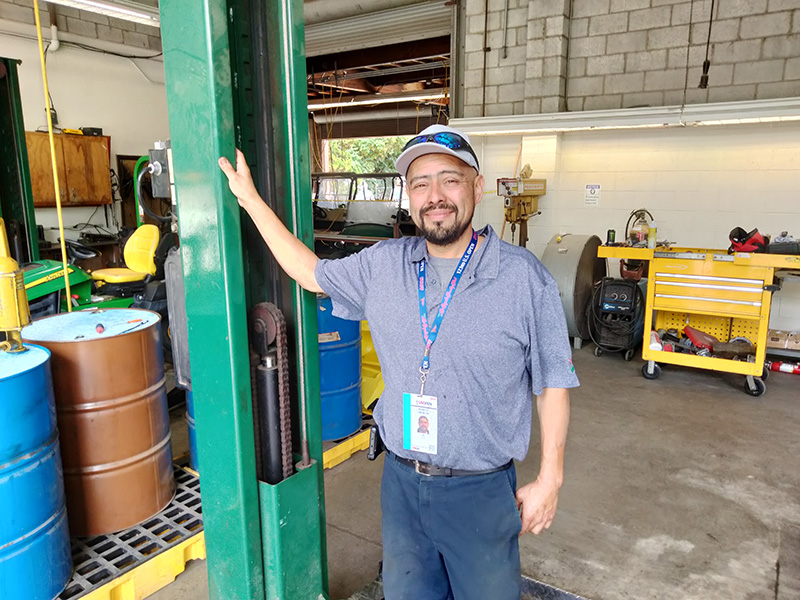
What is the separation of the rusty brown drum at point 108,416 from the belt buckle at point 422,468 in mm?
1464

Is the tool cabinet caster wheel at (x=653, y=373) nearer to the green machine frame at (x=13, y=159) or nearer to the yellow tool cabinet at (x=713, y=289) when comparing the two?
the yellow tool cabinet at (x=713, y=289)

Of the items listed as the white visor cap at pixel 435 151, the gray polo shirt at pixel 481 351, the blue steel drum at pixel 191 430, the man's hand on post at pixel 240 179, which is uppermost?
the white visor cap at pixel 435 151

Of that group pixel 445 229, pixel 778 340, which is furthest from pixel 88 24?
pixel 778 340

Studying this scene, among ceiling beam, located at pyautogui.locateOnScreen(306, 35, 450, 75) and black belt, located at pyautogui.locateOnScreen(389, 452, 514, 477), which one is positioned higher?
ceiling beam, located at pyautogui.locateOnScreen(306, 35, 450, 75)

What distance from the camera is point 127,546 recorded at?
237 centimetres

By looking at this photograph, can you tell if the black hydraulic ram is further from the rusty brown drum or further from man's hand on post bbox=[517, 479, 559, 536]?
the rusty brown drum

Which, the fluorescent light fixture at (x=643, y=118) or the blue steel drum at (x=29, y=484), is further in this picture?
the fluorescent light fixture at (x=643, y=118)

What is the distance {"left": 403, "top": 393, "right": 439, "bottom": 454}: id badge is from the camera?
1.51 m

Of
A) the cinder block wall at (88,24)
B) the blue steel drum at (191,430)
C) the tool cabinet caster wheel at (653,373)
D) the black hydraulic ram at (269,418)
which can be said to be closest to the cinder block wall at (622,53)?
the tool cabinet caster wheel at (653,373)

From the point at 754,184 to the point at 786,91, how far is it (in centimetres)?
91

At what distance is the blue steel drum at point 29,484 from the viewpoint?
1900 millimetres

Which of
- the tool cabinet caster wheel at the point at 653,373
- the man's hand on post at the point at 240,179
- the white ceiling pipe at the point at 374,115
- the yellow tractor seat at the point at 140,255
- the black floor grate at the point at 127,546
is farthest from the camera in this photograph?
the white ceiling pipe at the point at 374,115

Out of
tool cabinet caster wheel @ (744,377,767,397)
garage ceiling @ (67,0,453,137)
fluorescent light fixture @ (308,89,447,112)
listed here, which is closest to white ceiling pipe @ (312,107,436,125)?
garage ceiling @ (67,0,453,137)

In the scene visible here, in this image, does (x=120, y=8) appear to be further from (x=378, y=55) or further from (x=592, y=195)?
(x=592, y=195)
